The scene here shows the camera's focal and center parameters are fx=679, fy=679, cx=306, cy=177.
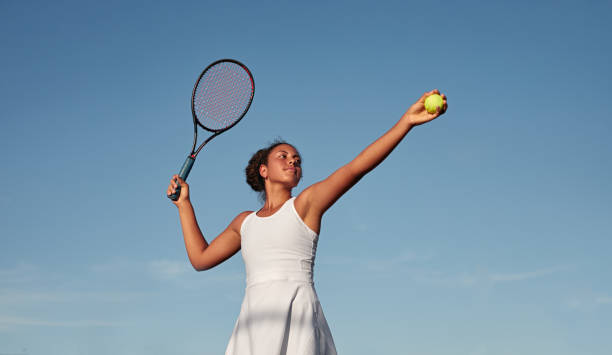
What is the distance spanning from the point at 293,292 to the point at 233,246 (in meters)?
1.12

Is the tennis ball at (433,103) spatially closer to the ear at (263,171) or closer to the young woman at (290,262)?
the young woman at (290,262)

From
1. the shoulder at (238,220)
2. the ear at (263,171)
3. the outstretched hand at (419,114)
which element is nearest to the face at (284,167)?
the ear at (263,171)

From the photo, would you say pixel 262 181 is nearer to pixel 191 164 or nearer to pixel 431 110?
pixel 191 164

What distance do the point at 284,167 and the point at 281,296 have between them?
1200 mm

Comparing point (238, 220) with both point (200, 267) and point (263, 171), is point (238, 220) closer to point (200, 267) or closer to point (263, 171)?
point (263, 171)

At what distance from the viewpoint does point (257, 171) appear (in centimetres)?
622

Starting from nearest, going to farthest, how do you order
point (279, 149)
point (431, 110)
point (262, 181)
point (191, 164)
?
point (431, 110) → point (279, 149) → point (262, 181) → point (191, 164)

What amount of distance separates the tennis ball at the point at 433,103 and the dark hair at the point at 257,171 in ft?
6.43

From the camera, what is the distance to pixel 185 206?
6.32 metres

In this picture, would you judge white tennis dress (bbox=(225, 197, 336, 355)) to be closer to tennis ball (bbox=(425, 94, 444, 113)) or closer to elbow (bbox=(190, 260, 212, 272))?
elbow (bbox=(190, 260, 212, 272))

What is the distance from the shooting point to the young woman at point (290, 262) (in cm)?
459

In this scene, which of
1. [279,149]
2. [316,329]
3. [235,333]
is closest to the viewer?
[316,329]

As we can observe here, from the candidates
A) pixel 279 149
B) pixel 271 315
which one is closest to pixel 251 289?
pixel 271 315

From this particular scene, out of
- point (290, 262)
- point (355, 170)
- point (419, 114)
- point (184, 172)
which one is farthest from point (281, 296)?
point (184, 172)
